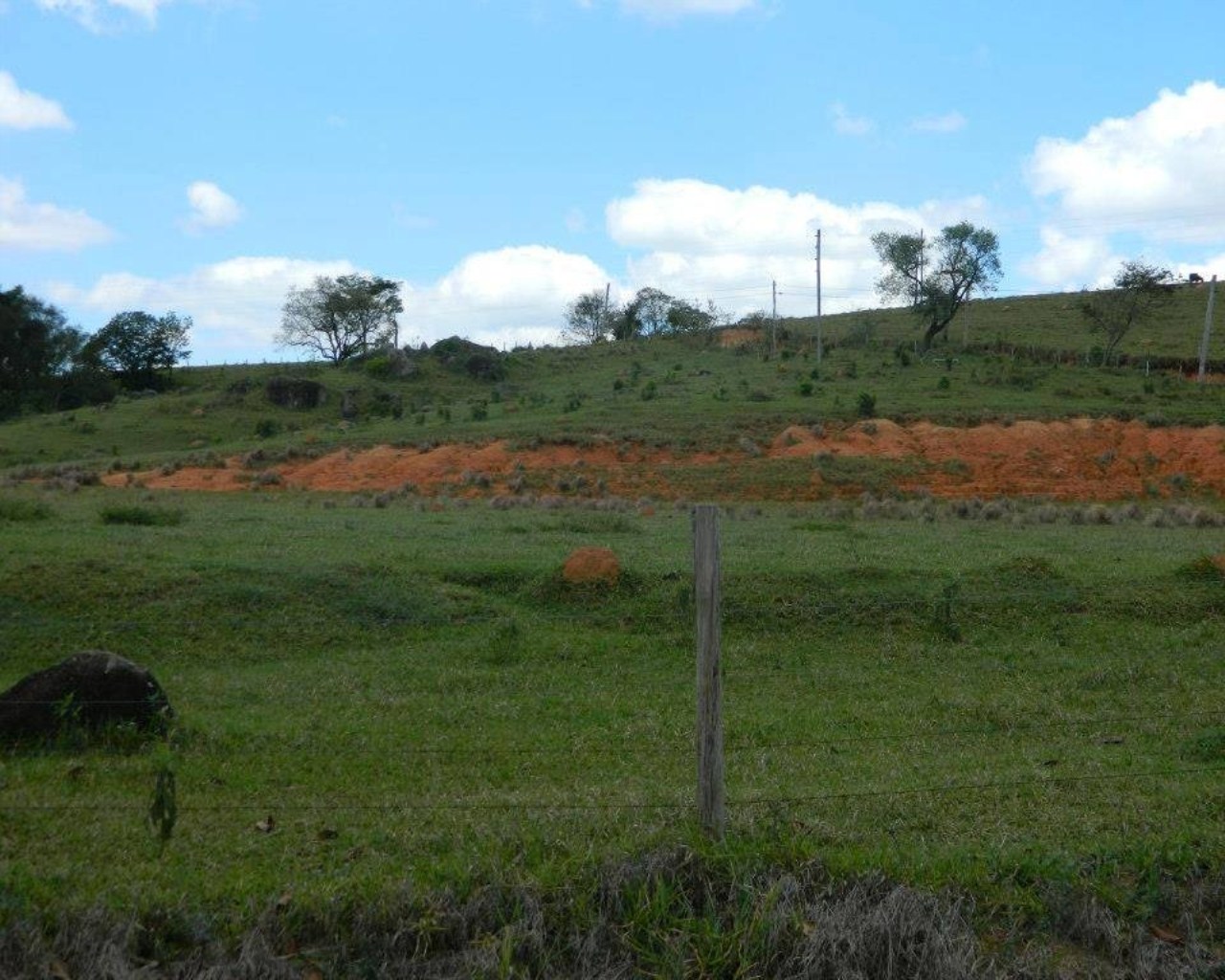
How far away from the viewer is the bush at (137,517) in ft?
70.8

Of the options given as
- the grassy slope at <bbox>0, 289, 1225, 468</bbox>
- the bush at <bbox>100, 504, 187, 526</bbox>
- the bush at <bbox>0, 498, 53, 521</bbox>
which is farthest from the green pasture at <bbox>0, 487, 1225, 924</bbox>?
the grassy slope at <bbox>0, 289, 1225, 468</bbox>

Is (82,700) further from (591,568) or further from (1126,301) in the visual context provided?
(1126,301)

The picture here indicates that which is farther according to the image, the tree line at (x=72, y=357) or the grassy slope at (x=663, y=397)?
the tree line at (x=72, y=357)

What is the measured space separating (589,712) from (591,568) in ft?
15.4

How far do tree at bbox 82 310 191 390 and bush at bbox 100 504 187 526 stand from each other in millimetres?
52631

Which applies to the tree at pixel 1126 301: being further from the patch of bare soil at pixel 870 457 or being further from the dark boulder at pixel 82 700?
the dark boulder at pixel 82 700

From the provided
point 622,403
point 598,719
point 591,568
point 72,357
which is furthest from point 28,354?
point 598,719

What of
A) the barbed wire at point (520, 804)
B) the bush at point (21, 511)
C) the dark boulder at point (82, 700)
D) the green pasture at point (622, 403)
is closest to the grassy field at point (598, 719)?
the barbed wire at point (520, 804)

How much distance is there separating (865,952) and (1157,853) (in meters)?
1.96

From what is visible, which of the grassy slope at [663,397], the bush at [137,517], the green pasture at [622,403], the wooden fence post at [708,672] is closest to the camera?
the wooden fence post at [708,672]

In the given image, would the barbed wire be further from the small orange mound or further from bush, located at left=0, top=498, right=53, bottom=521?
bush, located at left=0, top=498, right=53, bottom=521

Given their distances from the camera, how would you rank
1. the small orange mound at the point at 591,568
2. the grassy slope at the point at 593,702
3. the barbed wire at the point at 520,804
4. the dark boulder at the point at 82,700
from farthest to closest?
the small orange mound at the point at 591,568 → the dark boulder at the point at 82,700 → the barbed wire at the point at 520,804 → the grassy slope at the point at 593,702

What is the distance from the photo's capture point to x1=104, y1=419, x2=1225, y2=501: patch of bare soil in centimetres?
3819

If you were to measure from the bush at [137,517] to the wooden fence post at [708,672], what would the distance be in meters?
17.4
